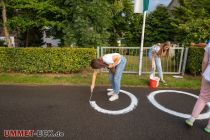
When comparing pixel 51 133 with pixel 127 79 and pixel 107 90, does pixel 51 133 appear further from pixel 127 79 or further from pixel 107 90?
pixel 127 79

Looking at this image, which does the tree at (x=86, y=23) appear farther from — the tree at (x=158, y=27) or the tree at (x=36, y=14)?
the tree at (x=158, y=27)

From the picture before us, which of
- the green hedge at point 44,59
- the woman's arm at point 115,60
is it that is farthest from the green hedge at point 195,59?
the woman's arm at point 115,60

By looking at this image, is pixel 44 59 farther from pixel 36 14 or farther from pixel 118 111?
pixel 118 111

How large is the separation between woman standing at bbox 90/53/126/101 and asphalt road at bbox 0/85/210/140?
0.42 meters

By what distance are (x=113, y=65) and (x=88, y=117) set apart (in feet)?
4.38

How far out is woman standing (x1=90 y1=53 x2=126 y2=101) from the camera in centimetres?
434

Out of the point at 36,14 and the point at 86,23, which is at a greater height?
the point at 36,14

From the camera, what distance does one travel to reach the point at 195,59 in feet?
24.4

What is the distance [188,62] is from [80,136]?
5.88 m

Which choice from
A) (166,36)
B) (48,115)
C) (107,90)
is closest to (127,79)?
(107,90)

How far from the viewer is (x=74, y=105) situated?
4.77 meters

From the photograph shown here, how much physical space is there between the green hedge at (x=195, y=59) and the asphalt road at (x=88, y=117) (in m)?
2.42

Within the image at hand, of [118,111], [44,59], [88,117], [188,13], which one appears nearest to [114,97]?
[118,111]

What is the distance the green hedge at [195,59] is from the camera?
→ 7.37 metres
